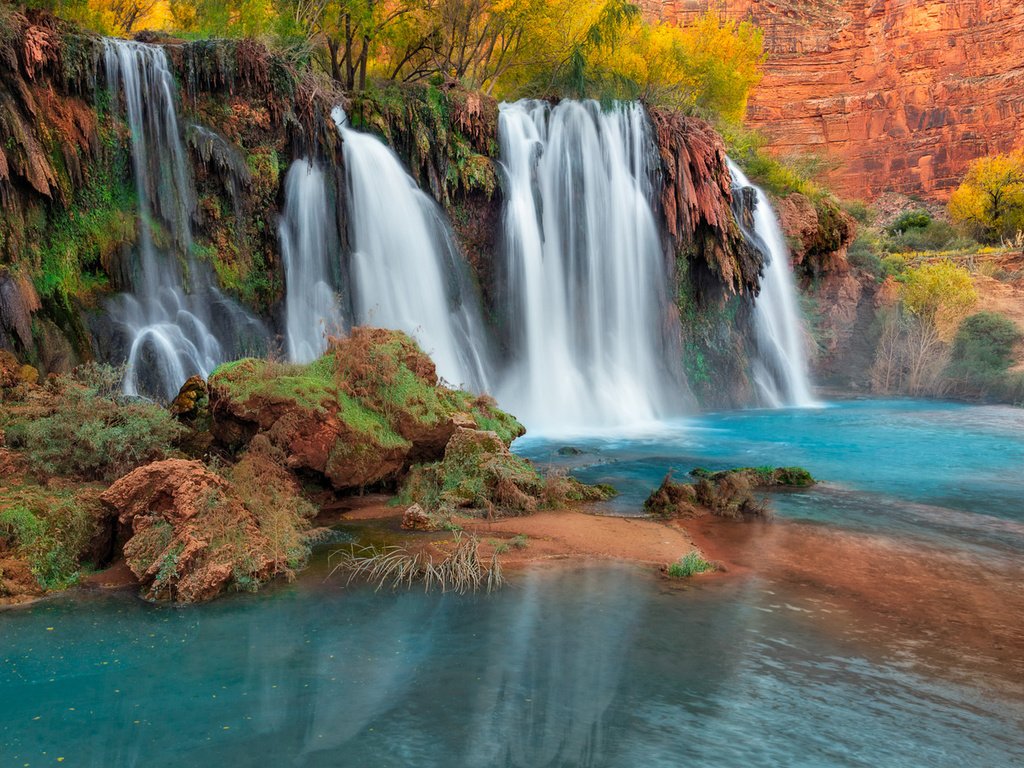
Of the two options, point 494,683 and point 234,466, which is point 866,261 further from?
point 494,683

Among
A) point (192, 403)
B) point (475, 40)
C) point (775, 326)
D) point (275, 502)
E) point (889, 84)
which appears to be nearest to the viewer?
point (275, 502)

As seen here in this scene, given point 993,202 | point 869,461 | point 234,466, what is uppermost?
point 993,202

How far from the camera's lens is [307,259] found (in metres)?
15.9

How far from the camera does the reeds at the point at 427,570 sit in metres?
7.37

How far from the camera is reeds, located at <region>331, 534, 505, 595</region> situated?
24.2 ft

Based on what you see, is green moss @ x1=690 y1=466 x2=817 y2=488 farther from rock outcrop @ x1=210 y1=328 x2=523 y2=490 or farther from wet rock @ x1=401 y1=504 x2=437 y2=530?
wet rock @ x1=401 y1=504 x2=437 y2=530

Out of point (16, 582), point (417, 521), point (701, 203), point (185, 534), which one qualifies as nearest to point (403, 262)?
point (417, 521)

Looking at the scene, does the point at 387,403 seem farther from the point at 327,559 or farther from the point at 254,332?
the point at 254,332

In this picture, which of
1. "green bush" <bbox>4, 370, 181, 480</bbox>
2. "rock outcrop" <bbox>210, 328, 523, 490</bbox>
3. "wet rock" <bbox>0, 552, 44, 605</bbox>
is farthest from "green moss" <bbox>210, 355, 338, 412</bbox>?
"wet rock" <bbox>0, 552, 44, 605</bbox>

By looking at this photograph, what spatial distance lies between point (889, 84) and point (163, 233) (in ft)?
194

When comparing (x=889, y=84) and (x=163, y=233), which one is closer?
(x=163, y=233)

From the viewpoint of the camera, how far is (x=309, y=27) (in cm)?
2164

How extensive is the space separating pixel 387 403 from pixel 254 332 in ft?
17.9

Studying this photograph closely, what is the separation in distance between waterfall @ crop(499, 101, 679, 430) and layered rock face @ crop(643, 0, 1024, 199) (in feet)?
123
